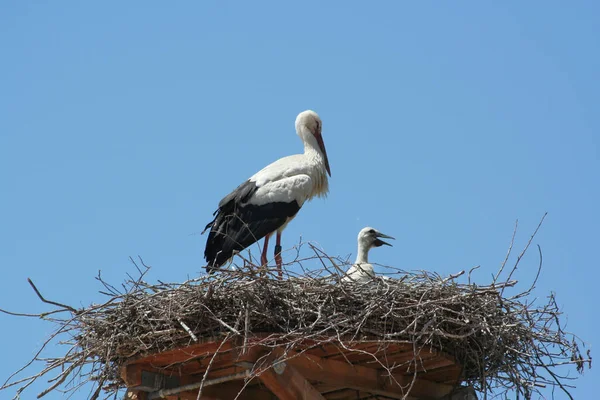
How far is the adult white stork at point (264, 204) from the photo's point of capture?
8352 mm

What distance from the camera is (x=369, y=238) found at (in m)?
8.65

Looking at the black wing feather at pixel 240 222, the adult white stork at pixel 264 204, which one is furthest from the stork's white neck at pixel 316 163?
the black wing feather at pixel 240 222

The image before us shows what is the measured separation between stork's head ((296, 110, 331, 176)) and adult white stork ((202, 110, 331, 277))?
0.97 ft

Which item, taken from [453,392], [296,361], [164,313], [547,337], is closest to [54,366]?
[164,313]

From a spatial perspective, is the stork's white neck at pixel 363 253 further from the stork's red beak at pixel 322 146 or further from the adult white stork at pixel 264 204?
the stork's red beak at pixel 322 146

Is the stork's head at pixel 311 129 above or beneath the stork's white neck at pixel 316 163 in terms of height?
above

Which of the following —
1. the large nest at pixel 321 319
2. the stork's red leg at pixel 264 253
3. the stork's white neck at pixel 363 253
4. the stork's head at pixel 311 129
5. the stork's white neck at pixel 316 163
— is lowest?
the large nest at pixel 321 319

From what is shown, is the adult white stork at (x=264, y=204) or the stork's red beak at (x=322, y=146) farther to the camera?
the stork's red beak at (x=322, y=146)

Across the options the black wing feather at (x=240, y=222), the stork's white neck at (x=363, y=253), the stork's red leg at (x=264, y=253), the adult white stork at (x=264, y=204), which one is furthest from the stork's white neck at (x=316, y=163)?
the stork's white neck at (x=363, y=253)

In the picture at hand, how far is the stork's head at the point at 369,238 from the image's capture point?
859 centimetres

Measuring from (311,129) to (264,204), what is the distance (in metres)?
1.18

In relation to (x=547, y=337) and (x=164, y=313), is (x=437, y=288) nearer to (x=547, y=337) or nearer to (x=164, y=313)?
(x=547, y=337)

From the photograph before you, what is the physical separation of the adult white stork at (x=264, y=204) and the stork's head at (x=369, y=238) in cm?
53

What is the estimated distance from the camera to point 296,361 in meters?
6.12
